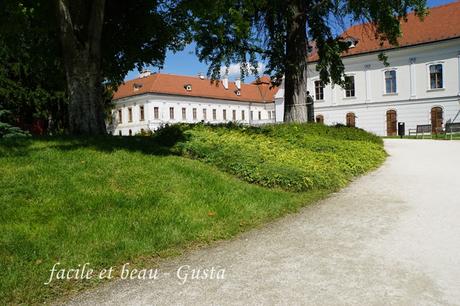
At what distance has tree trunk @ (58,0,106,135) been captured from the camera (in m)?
11.6

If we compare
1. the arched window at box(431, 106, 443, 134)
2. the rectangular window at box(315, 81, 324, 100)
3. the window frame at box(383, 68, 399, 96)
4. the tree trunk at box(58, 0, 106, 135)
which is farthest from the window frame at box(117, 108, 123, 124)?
the tree trunk at box(58, 0, 106, 135)

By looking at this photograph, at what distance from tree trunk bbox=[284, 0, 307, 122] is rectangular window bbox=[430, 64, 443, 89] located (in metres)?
23.0

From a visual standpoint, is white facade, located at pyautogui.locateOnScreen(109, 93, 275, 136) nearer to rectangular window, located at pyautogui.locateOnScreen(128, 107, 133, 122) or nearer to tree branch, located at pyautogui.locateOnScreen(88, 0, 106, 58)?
rectangular window, located at pyautogui.locateOnScreen(128, 107, 133, 122)

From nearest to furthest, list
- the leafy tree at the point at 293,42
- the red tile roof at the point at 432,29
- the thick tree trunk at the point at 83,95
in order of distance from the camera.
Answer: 1. the thick tree trunk at the point at 83,95
2. the leafy tree at the point at 293,42
3. the red tile roof at the point at 432,29

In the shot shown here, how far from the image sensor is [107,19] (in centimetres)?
1464

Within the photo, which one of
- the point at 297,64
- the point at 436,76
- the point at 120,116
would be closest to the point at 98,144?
the point at 297,64

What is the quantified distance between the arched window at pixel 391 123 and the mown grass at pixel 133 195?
97.7 feet

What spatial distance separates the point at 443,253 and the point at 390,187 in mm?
4375

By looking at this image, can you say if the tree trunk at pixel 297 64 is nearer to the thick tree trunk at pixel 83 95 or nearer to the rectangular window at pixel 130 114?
the thick tree trunk at pixel 83 95

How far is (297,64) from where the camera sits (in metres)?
18.4

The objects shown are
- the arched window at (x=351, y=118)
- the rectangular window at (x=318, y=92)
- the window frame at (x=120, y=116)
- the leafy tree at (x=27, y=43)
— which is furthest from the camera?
the window frame at (x=120, y=116)

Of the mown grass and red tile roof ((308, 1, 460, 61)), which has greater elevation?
red tile roof ((308, 1, 460, 61))

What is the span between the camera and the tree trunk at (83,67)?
459 inches

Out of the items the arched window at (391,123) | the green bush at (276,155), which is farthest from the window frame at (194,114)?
the green bush at (276,155)
